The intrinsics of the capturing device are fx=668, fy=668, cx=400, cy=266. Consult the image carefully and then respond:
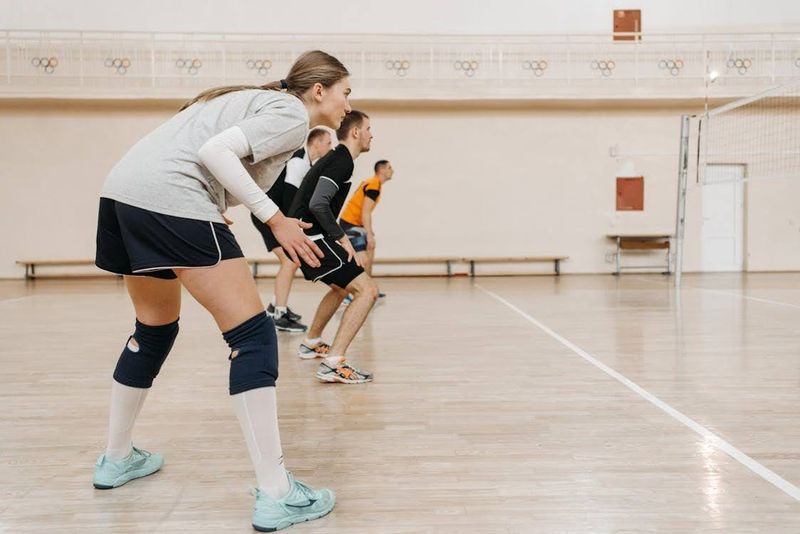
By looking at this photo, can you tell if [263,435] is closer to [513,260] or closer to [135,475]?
[135,475]

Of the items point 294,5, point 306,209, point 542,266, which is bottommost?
point 542,266

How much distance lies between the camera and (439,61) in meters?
13.7

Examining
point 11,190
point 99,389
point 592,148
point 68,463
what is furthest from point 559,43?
point 68,463

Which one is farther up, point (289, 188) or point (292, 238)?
point (289, 188)

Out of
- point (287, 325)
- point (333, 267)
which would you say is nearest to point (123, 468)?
point (333, 267)

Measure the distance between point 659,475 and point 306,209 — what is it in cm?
224

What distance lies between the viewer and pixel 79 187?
13195mm

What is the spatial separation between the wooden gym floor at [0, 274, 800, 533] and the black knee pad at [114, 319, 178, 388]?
1.08 ft

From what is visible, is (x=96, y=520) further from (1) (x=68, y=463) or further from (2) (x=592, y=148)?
(2) (x=592, y=148)

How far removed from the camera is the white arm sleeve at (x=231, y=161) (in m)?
1.63

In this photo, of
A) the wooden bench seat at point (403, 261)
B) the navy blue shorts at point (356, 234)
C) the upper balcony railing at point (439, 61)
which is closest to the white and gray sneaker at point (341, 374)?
the navy blue shorts at point (356, 234)

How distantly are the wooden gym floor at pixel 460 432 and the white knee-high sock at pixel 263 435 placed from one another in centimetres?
12

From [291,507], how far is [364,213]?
13.9 ft

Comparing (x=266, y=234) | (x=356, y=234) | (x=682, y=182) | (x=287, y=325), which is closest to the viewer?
(x=266, y=234)
